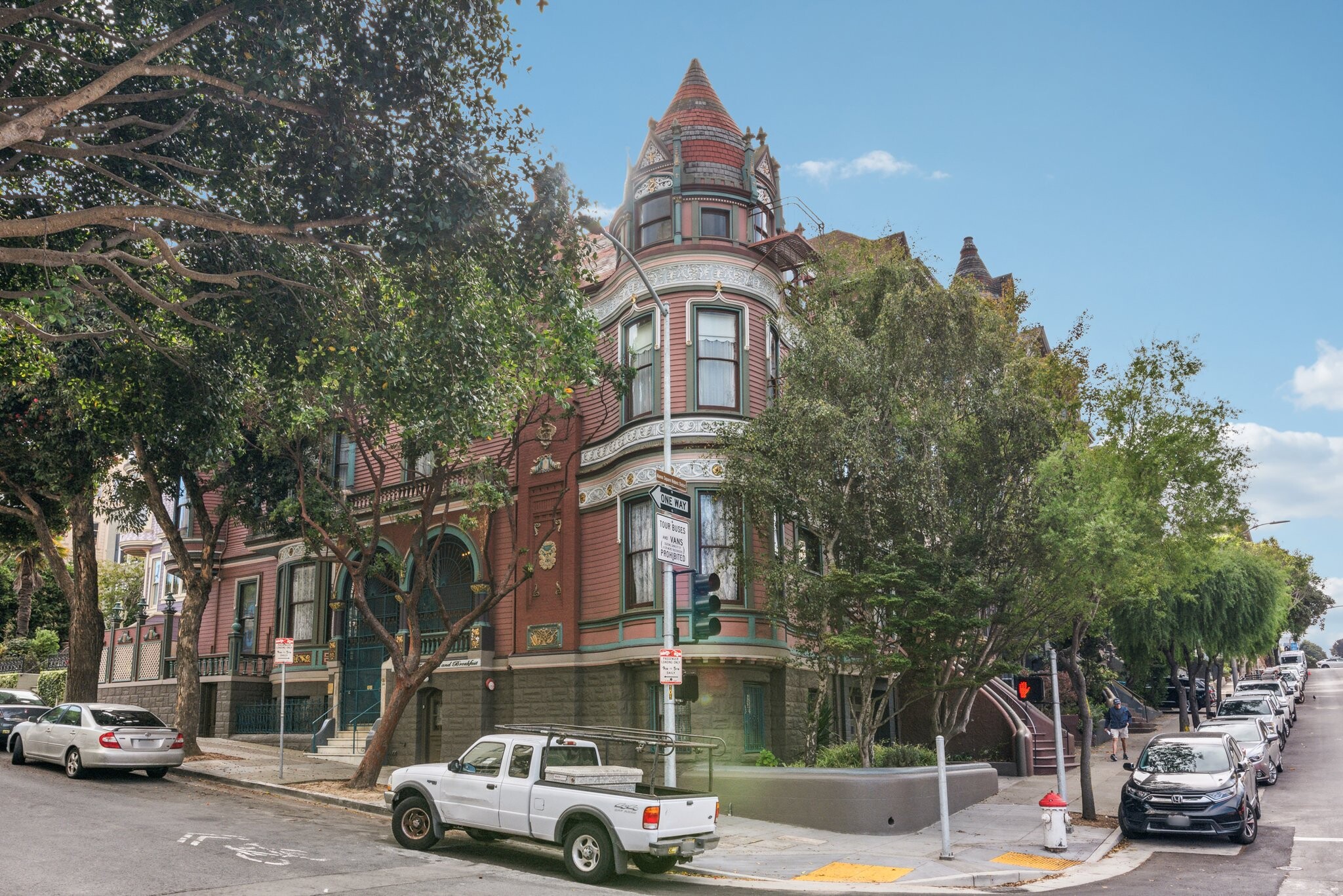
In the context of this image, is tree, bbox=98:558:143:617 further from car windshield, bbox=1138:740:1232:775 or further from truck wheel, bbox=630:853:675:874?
car windshield, bbox=1138:740:1232:775

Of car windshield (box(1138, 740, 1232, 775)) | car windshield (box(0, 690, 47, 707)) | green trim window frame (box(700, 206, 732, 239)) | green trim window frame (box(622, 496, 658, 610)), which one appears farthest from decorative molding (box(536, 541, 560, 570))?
car windshield (box(0, 690, 47, 707))

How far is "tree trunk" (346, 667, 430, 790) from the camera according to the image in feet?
69.0

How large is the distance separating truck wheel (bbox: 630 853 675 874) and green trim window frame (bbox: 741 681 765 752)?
7970 mm

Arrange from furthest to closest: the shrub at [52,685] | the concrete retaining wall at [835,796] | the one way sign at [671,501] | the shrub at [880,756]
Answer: the shrub at [52,685]
the shrub at [880,756]
the concrete retaining wall at [835,796]
the one way sign at [671,501]

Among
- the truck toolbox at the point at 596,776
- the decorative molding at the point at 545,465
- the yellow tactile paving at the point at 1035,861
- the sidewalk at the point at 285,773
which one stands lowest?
the yellow tactile paving at the point at 1035,861

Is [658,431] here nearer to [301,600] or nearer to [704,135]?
[704,135]

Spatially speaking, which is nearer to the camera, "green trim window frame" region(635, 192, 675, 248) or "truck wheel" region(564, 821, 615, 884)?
"truck wheel" region(564, 821, 615, 884)

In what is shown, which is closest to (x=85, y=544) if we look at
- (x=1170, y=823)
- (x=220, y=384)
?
(x=220, y=384)

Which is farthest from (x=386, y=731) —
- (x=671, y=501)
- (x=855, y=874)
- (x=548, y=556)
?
(x=855, y=874)

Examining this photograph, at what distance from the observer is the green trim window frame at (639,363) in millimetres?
23922

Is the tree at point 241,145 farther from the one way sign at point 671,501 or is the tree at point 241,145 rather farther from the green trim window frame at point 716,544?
the green trim window frame at point 716,544

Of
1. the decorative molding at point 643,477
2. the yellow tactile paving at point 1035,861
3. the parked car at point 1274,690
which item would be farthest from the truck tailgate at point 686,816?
the parked car at point 1274,690

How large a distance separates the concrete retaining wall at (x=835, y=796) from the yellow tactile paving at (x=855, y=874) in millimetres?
2853

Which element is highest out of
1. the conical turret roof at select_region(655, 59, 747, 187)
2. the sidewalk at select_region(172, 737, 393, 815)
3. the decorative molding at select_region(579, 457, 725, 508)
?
the conical turret roof at select_region(655, 59, 747, 187)
